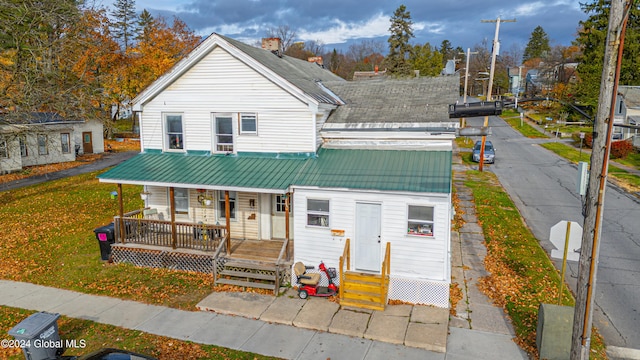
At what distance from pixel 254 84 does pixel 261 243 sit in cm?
584

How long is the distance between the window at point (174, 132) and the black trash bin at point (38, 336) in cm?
827

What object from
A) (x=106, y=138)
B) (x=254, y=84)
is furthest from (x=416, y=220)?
(x=106, y=138)

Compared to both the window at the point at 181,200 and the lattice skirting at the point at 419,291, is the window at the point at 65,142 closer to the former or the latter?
the window at the point at 181,200

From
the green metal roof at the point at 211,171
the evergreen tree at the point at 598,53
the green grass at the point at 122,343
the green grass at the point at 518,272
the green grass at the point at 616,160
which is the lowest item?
the green grass at the point at 122,343

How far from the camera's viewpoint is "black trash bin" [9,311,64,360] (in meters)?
8.74

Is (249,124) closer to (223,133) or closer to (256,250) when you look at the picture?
(223,133)

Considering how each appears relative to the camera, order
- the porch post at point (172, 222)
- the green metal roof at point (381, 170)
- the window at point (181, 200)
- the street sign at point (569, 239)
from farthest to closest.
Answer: the window at point (181, 200)
the porch post at point (172, 222)
the green metal roof at point (381, 170)
the street sign at point (569, 239)

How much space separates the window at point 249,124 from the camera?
15.1 metres

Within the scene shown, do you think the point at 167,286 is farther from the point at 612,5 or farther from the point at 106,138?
the point at 106,138

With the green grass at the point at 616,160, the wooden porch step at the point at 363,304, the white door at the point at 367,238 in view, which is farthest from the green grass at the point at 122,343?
the green grass at the point at 616,160

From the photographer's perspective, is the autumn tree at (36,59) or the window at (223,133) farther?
the autumn tree at (36,59)

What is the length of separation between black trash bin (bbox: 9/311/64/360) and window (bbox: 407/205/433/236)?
9.31 meters

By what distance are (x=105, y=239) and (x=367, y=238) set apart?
973cm

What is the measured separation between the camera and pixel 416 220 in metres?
11.8
